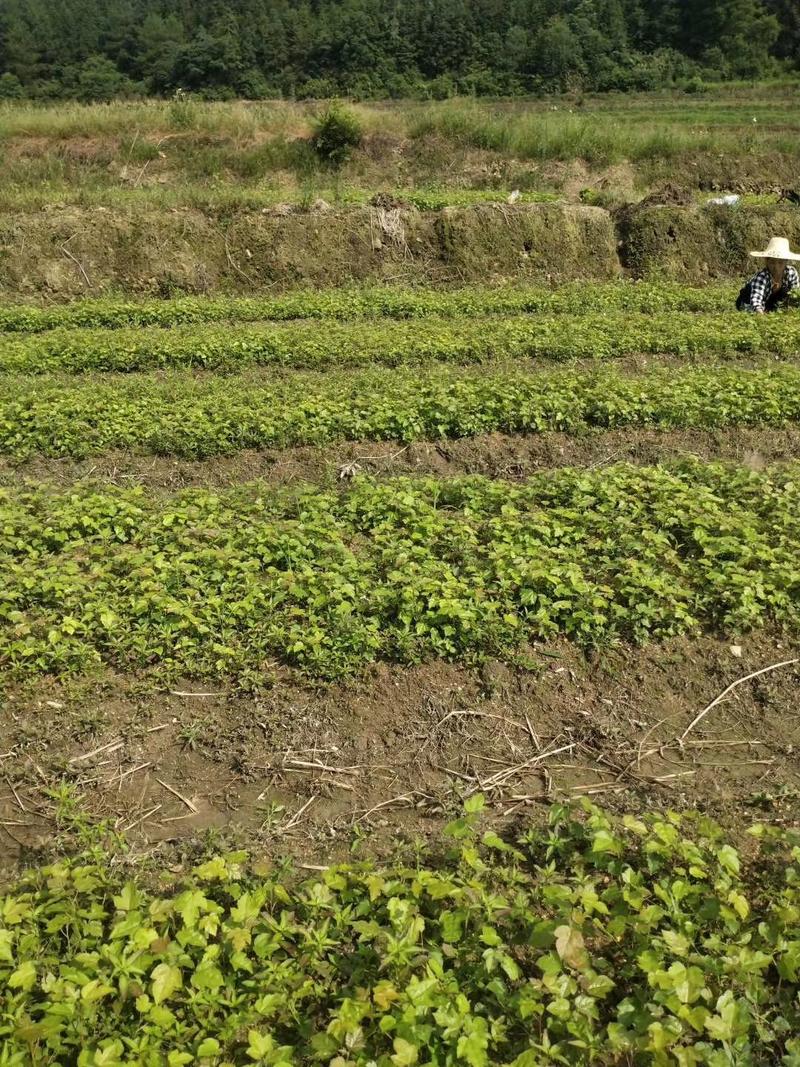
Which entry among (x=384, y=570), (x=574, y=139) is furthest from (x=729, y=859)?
(x=574, y=139)

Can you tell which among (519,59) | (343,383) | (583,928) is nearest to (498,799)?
(583,928)

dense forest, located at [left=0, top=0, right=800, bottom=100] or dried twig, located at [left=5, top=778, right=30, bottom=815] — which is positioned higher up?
dense forest, located at [left=0, top=0, right=800, bottom=100]

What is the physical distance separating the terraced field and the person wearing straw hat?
3.13 m

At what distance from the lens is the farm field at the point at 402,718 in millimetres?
2717

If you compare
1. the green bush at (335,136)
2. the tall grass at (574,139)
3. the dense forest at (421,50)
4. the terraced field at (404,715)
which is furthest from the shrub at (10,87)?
the terraced field at (404,715)

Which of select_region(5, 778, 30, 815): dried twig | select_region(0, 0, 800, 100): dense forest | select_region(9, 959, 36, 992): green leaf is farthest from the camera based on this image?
select_region(0, 0, 800, 100): dense forest

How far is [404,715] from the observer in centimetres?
451

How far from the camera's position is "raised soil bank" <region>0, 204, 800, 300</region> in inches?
649

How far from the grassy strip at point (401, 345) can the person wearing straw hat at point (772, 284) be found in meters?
0.58

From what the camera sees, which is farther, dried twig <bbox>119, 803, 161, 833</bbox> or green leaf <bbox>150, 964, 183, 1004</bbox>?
dried twig <bbox>119, 803, 161, 833</bbox>

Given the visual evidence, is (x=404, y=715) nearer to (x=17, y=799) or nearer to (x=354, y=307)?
(x=17, y=799)

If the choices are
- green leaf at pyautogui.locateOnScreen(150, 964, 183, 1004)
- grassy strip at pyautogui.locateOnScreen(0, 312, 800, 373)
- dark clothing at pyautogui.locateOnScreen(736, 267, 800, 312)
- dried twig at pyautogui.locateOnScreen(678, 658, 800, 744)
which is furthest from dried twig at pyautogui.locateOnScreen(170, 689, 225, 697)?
dark clothing at pyautogui.locateOnScreen(736, 267, 800, 312)

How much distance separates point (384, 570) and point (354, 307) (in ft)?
31.0

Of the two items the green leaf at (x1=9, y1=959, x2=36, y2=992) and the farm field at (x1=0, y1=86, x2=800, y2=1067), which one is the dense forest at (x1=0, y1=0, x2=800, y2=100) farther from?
the green leaf at (x1=9, y1=959, x2=36, y2=992)
